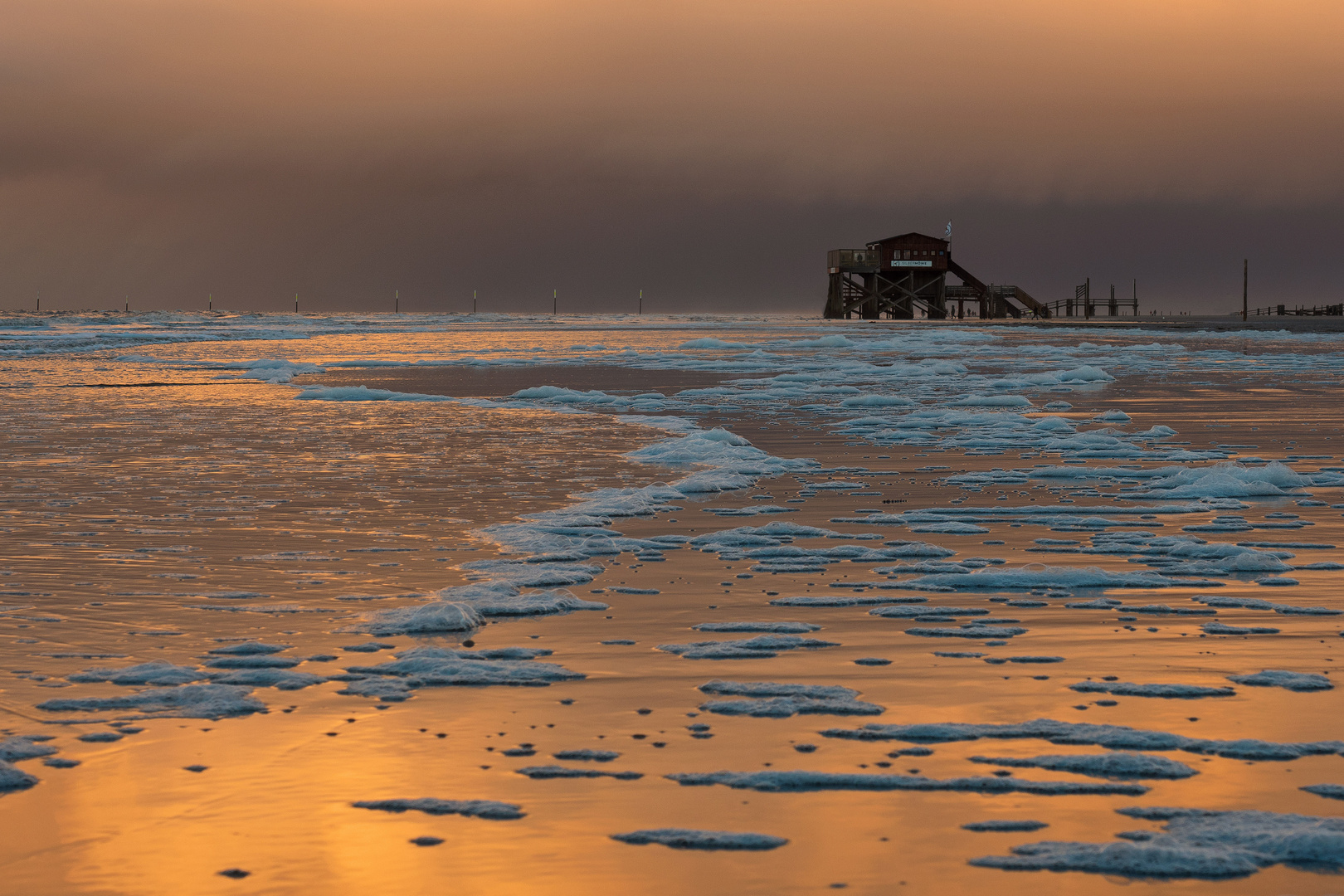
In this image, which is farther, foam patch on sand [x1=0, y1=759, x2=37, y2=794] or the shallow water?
foam patch on sand [x1=0, y1=759, x2=37, y2=794]

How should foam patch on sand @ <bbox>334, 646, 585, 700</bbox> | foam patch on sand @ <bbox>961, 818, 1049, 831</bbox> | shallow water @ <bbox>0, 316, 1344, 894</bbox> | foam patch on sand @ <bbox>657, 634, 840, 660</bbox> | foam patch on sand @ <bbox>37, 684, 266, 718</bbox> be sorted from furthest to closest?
foam patch on sand @ <bbox>657, 634, 840, 660</bbox>, foam patch on sand @ <bbox>334, 646, 585, 700</bbox>, foam patch on sand @ <bbox>37, 684, 266, 718</bbox>, foam patch on sand @ <bbox>961, 818, 1049, 831</bbox>, shallow water @ <bbox>0, 316, 1344, 894</bbox>

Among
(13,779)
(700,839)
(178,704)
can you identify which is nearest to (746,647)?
(700,839)

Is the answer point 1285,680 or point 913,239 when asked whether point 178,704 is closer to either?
point 1285,680

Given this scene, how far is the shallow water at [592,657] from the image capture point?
10.1 feet

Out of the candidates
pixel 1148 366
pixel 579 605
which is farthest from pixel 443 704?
pixel 1148 366

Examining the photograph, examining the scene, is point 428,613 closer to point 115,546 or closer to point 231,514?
point 115,546

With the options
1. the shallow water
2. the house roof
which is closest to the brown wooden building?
the house roof

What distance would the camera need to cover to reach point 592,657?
4754 millimetres

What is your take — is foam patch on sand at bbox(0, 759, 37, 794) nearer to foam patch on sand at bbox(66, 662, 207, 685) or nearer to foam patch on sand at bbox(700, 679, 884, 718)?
foam patch on sand at bbox(66, 662, 207, 685)

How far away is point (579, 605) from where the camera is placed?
18.4 ft

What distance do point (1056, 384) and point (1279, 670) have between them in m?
17.4

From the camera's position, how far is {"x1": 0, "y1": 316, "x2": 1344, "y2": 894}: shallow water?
308 cm

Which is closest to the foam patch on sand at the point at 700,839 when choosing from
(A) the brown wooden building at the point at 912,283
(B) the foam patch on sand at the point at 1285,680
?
(B) the foam patch on sand at the point at 1285,680

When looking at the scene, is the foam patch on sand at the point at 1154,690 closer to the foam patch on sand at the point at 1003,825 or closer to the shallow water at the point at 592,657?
the shallow water at the point at 592,657
